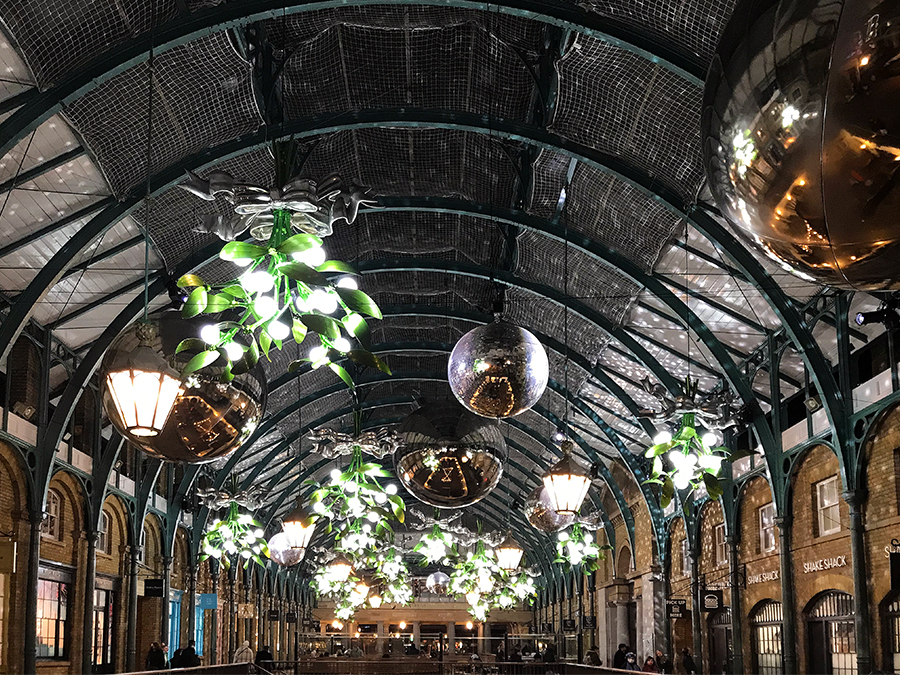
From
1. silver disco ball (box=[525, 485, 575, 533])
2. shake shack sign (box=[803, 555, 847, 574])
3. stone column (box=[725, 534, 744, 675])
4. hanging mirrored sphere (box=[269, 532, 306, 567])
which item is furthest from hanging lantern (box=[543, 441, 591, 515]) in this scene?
stone column (box=[725, 534, 744, 675])

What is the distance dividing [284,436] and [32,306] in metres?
19.1

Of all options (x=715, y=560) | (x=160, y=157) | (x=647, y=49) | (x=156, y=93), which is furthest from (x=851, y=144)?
(x=715, y=560)

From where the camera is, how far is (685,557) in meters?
26.3

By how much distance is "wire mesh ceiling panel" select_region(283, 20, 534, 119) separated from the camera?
1347cm

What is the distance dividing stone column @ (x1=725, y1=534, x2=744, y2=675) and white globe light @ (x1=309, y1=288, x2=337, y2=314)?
17.8 m

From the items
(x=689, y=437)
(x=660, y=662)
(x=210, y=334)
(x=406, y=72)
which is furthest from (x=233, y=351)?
(x=660, y=662)

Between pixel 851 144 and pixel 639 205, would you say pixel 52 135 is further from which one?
pixel 851 144

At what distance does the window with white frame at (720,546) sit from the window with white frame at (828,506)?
5850 millimetres

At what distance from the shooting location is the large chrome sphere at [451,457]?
781 centimetres

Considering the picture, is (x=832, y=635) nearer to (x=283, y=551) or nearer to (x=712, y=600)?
(x=712, y=600)

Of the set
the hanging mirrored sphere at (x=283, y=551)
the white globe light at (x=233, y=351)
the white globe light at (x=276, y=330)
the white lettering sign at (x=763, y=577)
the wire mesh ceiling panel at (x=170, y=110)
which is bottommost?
the white lettering sign at (x=763, y=577)

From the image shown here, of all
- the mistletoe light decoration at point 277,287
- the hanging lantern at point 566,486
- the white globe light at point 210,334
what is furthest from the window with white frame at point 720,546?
the white globe light at point 210,334

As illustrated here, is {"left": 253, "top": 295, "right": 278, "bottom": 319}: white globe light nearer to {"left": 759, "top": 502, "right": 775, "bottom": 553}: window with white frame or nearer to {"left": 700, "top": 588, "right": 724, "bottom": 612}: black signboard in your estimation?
{"left": 759, "top": 502, "right": 775, "bottom": 553}: window with white frame

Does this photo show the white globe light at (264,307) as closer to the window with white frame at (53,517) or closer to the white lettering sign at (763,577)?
the white lettering sign at (763,577)
